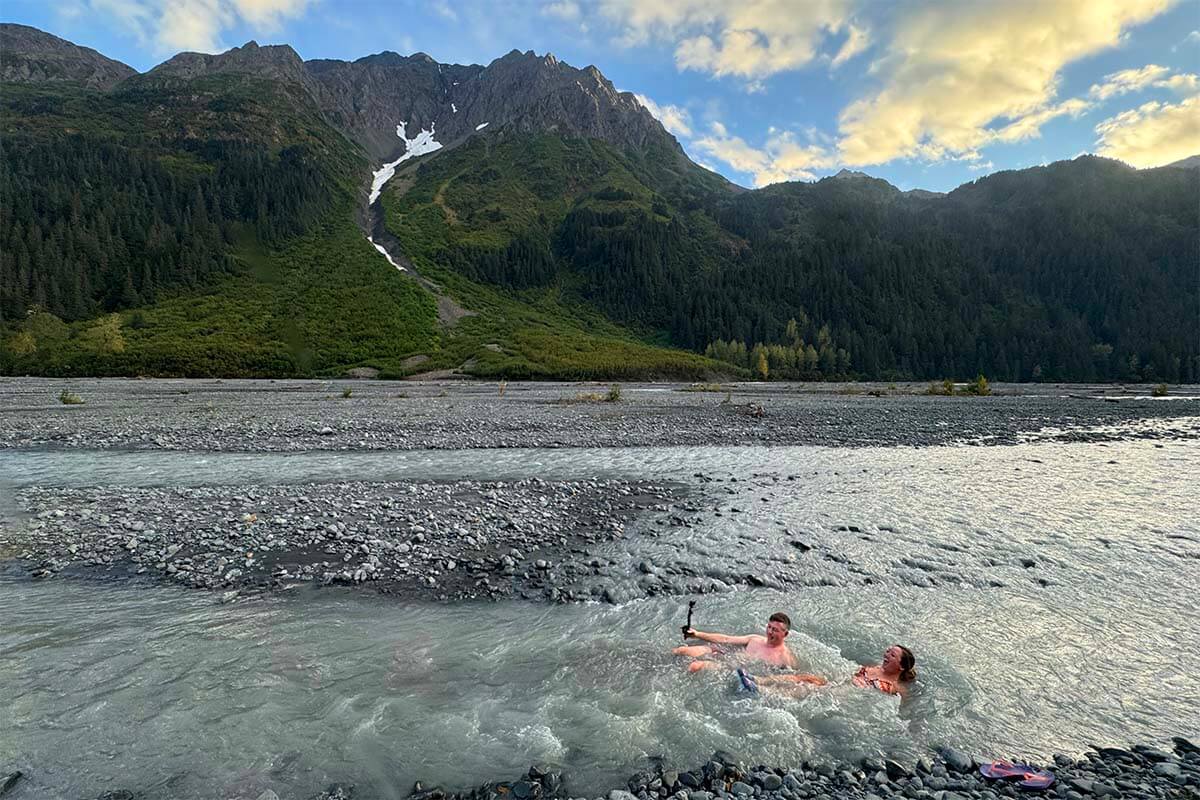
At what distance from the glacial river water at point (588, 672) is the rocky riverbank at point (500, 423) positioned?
1748cm

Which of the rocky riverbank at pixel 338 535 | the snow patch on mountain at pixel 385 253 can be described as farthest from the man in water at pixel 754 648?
the snow patch on mountain at pixel 385 253

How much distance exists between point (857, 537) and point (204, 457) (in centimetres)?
2548

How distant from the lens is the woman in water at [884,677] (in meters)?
8.41

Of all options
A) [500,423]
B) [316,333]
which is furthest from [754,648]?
[316,333]

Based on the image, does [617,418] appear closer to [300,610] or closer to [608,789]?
[300,610]

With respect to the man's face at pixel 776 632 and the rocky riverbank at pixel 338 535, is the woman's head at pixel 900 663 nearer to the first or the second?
the man's face at pixel 776 632

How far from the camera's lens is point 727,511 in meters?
17.3

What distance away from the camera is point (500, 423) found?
3659 cm

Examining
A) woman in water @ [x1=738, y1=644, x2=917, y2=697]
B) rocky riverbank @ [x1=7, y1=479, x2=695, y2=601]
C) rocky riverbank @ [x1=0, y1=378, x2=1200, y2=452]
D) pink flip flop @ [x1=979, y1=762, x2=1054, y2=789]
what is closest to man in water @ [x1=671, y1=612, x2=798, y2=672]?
woman in water @ [x1=738, y1=644, x2=917, y2=697]

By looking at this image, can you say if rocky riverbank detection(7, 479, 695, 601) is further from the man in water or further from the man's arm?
the man in water

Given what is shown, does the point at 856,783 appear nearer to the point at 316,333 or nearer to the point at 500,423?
the point at 500,423

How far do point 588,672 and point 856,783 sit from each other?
12.5ft

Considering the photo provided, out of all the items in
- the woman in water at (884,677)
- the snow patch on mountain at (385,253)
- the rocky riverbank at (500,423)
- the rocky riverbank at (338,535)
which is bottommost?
the woman in water at (884,677)

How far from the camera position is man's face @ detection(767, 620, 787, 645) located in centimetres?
909
